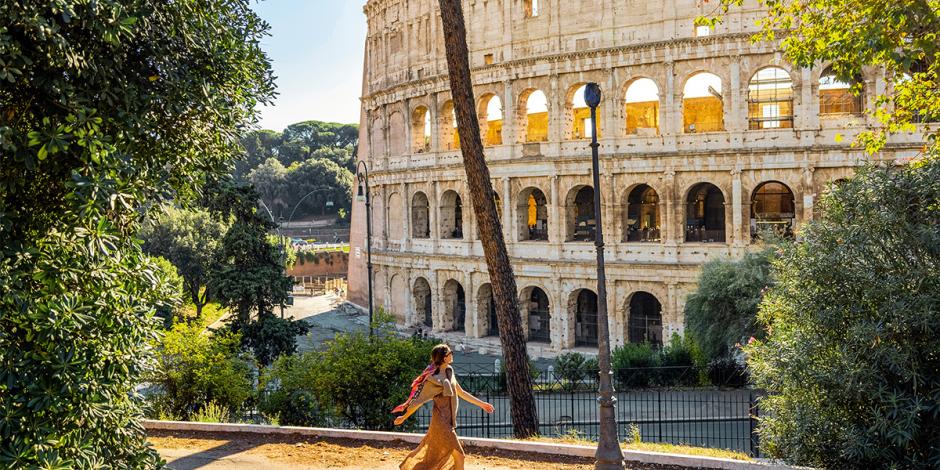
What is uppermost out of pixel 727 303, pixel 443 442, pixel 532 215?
pixel 532 215

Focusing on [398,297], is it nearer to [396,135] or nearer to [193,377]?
[396,135]

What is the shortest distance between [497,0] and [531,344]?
12.4m

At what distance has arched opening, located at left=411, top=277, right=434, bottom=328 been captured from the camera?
3341cm

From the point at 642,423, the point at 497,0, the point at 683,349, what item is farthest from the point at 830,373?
the point at 497,0

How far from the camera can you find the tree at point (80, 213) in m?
6.19

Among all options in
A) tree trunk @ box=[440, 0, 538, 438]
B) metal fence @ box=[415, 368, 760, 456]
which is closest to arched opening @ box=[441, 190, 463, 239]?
metal fence @ box=[415, 368, 760, 456]

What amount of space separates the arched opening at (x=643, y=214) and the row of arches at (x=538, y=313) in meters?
2.05

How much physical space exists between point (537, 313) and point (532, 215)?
4.13m

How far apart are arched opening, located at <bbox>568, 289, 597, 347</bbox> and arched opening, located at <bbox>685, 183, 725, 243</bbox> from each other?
3990mm

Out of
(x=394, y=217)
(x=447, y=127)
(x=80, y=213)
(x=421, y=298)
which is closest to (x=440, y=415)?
(x=80, y=213)

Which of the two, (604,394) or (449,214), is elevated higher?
(449,214)

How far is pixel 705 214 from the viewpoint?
2762 centimetres

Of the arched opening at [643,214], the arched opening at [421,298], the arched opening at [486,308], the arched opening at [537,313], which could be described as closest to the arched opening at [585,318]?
the arched opening at [537,313]

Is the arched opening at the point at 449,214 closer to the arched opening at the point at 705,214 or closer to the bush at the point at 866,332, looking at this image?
the arched opening at the point at 705,214
